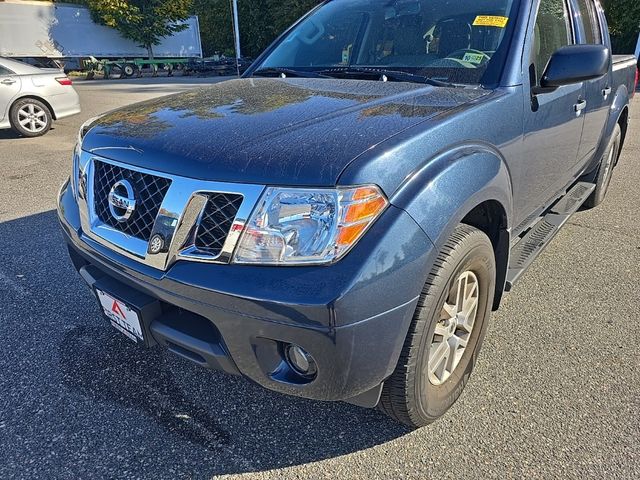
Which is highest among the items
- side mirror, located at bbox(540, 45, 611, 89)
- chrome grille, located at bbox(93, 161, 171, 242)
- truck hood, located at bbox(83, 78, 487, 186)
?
side mirror, located at bbox(540, 45, 611, 89)

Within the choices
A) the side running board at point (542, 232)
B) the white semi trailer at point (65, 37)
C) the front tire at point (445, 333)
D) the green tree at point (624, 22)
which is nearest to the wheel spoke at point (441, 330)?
the front tire at point (445, 333)

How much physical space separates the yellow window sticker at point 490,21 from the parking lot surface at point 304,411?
5.34 feet

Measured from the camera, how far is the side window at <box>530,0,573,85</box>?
2398mm

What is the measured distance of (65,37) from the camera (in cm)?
3062

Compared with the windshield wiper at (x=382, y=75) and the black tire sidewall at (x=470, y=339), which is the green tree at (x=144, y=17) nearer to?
the windshield wiper at (x=382, y=75)

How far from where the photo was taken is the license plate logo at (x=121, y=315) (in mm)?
1764

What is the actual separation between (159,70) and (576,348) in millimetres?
35836

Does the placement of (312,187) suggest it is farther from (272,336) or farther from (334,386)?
(334,386)

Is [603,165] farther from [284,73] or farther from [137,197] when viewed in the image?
[137,197]

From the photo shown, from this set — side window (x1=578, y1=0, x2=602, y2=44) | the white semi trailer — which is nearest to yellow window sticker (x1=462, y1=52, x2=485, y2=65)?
side window (x1=578, y1=0, x2=602, y2=44)

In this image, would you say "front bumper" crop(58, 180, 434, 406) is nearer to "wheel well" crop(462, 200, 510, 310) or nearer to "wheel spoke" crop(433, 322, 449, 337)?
"wheel spoke" crop(433, 322, 449, 337)

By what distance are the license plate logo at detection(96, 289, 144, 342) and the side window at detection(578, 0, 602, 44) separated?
3499 millimetres

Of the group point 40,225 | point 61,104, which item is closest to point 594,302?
point 40,225

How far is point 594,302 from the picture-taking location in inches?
114
